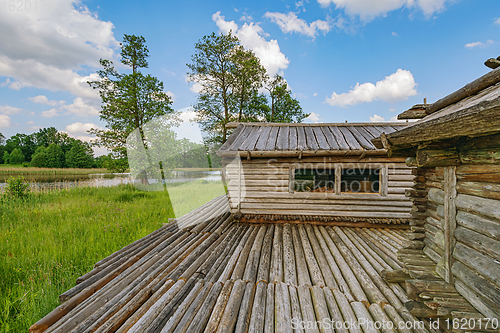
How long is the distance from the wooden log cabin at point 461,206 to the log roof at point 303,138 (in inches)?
120

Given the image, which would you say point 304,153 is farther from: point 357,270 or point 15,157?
point 15,157

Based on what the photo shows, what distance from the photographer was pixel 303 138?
6.84 meters

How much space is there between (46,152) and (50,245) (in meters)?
50.1

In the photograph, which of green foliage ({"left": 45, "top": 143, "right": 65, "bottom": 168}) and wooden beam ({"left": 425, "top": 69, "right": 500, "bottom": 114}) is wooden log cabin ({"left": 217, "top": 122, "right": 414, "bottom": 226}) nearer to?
wooden beam ({"left": 425, "top": 69, "right": 500, "bottom": 114})

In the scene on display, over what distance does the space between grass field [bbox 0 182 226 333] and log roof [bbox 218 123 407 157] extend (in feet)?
14.4

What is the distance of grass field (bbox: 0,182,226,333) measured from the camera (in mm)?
2986

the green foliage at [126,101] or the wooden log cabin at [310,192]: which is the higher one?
the green foliage at [126,101]

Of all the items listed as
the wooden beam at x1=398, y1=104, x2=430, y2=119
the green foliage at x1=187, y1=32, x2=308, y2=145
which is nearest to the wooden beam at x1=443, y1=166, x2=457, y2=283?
the wooden beam at x1=398, y1=104, x2=430, y2=119

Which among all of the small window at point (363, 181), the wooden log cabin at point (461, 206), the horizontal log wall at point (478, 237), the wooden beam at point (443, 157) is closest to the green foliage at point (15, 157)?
the small window at point (363, 181)

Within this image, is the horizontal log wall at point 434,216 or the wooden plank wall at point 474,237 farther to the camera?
the horizontal log wall at point 434,216

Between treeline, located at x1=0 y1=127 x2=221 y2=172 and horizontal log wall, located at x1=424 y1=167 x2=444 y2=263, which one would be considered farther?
treeline, located at x1=0 y1=127 x2=221 y2=172

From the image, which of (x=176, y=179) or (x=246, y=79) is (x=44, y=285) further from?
(x=246, y=79)

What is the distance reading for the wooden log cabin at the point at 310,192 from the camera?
596 centimetres

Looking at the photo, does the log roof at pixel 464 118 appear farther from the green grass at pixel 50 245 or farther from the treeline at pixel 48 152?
the treeline at pixel 48 152
